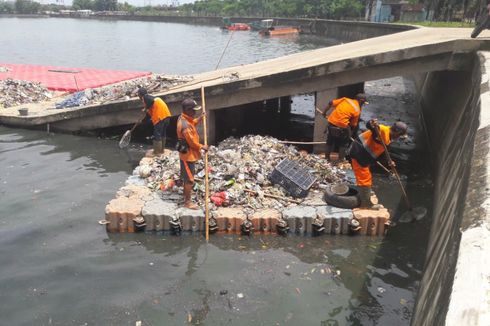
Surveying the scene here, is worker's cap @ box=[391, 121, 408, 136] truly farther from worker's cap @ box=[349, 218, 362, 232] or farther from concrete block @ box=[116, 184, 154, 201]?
concrete block @ box=[116, 184, 154, 201]

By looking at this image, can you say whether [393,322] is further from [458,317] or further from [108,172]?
[108,172]

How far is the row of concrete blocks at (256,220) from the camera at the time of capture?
6.88 metres

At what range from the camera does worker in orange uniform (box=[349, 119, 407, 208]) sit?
21.4ft

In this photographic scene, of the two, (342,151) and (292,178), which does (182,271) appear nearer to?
(292,178)

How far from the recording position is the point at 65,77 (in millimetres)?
19672

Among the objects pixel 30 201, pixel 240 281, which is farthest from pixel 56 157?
pixel 240 281

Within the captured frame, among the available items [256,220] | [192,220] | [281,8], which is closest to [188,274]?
[192,220]

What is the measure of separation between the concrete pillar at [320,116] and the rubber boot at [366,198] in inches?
127

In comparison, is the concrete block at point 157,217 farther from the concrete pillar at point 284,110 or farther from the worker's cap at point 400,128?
the concrete pillar at point 284,110

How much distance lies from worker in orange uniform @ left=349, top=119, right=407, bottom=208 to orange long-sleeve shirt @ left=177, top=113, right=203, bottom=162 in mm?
2563

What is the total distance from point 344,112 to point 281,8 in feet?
299

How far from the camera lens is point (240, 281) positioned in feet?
19.0

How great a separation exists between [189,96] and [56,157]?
375 cm

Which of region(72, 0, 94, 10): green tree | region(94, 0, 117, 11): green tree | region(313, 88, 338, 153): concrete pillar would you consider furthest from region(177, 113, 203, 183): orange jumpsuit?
region(72, 0, 94, 10): green tree
